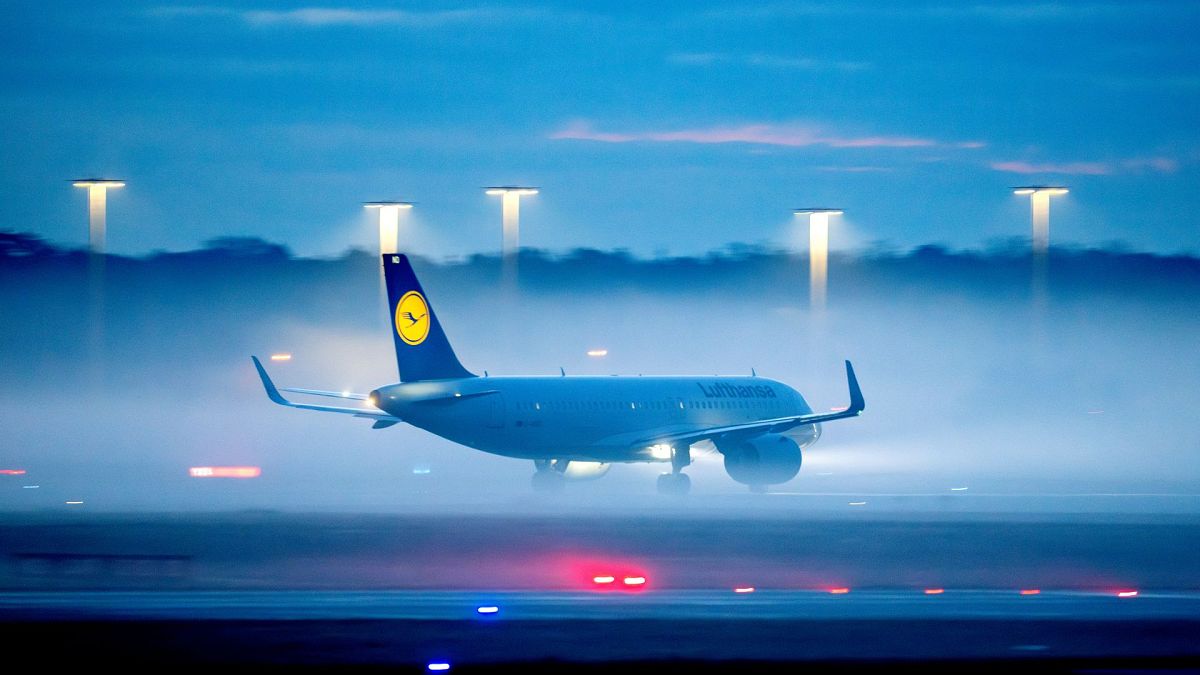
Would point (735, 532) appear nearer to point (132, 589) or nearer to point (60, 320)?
point (132, 589)

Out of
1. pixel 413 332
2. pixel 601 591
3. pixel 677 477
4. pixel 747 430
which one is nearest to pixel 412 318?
pixel 413 332

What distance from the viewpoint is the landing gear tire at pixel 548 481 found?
52.2 meters

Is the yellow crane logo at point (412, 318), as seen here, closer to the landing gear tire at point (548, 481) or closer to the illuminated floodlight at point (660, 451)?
the landing gear tire at point (548, 481)

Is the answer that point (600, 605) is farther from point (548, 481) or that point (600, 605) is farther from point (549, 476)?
point (549, 476)

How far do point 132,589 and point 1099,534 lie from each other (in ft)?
67.7

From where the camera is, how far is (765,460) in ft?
166

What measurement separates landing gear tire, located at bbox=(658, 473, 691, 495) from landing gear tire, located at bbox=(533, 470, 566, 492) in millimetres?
3231

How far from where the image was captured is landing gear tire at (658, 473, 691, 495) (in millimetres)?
51516

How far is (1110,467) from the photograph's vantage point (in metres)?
63.9

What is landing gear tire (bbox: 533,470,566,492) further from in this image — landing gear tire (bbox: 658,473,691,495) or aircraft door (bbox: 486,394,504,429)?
aircraft door (bbox: 486,394,504,429)

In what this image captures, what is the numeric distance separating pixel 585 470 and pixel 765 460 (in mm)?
6316

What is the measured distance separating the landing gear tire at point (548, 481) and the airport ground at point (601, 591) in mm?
11787

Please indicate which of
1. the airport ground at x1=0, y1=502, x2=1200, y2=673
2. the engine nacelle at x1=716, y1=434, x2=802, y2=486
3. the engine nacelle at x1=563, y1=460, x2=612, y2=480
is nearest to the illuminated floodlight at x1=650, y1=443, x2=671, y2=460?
the engine nacelle at x1=563, y1=460, x2=612, y2=480

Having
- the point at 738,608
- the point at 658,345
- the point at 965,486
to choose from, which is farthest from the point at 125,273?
the point at 738,608
